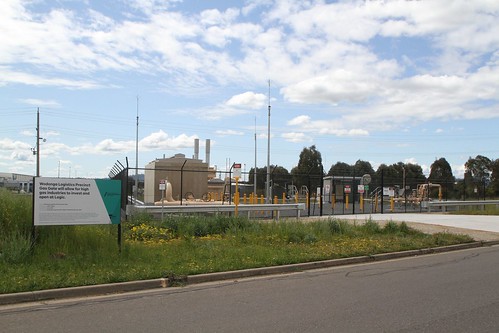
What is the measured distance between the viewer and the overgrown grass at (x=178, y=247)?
8.54 metres

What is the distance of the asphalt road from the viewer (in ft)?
19.5

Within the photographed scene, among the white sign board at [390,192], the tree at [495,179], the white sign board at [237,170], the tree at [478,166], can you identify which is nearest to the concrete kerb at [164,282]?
the white sign board at [237,170]

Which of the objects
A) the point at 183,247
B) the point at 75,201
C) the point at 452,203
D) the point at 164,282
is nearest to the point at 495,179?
the point at 452,203

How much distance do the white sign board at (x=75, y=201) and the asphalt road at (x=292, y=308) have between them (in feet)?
9.86

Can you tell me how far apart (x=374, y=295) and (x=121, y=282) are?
4259 millimetres

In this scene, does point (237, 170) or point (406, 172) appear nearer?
point (237, 170)

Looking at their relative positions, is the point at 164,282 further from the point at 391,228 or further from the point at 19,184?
the point at 19,184

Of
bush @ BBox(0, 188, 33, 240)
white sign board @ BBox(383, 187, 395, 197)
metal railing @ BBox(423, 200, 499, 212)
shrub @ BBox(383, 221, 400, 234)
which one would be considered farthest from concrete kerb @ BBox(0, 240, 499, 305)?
metal railing @ BBox(423, 200, 499, 212)

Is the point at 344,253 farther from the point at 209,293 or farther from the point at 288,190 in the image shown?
the point at 288,190

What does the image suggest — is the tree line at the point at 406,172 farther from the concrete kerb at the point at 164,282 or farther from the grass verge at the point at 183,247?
the concrete kerb at the point at 164,282

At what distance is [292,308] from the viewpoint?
689 cm

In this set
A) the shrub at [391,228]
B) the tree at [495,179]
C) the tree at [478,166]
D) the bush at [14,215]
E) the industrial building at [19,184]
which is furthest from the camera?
the tree at [478,166]

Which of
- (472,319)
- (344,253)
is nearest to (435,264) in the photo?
(344,253)

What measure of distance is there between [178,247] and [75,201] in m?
2.79
